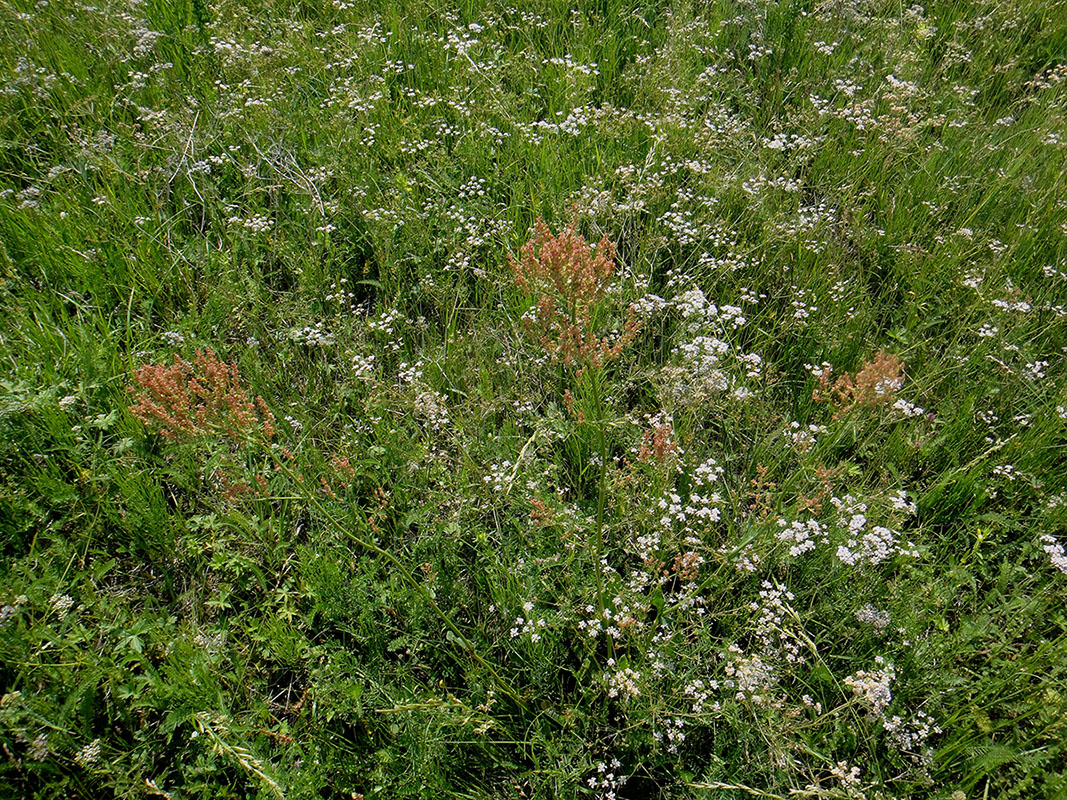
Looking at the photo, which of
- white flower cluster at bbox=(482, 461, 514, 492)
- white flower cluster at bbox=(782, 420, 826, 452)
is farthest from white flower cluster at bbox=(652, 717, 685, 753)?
white flower cluster at bbox=(782, 420, 826, 452)

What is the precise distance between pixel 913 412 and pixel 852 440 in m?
0.33

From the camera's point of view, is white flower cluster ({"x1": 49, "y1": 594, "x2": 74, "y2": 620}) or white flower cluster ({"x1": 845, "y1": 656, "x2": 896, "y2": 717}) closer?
white flower cluster ({"x1": 845, "y1": 656, "x2": 896, "y2": 717})

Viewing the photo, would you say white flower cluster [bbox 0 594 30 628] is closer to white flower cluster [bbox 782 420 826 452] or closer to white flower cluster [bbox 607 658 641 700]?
white flower cluster [bbox 607 658 641 700]

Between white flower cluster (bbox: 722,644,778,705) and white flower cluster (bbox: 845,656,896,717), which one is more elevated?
white flower cluster (bbox: 845,656,896,717)

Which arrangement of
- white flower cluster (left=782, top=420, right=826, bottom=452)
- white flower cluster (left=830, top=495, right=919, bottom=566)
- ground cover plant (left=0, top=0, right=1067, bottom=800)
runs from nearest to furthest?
ground cover plant (left=0, top=0, right=1067, bottom=800)
white flower cluster (left=830, top=495, right=919, bottom=566)
white flower cluster (left=782, top=420, right=826, bottom=452)

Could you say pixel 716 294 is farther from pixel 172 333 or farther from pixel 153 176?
pixel 153 176

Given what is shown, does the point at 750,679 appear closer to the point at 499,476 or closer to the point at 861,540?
the point at 861,540

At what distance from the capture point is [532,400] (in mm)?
3105

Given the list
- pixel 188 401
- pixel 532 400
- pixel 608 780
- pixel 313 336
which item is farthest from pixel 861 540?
pixel 313 336

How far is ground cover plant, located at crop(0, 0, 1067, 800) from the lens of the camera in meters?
2.19

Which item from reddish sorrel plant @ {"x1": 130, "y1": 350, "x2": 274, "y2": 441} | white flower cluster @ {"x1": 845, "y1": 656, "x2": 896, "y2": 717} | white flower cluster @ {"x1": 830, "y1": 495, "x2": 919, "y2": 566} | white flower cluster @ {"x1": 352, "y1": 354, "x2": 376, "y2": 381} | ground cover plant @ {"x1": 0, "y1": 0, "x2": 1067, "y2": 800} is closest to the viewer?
reddish sorrel plant @ {"x1": 130, "y1": 350, "x2": 274, "y2": 441}

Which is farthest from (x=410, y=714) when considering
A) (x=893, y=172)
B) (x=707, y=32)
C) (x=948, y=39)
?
(x=948, y=39)

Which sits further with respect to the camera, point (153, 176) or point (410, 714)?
point (153, 176)

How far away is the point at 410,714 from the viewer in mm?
2143
